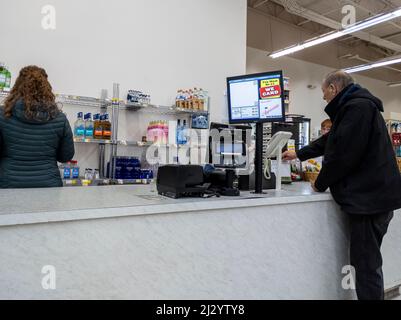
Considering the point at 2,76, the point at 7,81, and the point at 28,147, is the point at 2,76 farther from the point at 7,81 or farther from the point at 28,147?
the point at 28,147

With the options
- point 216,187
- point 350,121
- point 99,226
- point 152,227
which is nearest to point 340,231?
point 350,121

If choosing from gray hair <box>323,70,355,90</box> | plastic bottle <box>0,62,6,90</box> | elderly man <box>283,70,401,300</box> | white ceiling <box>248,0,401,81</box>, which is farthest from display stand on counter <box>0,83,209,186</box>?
white ceiling <box>248,0,401,81</box>

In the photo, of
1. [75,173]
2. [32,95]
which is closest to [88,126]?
[75,173]

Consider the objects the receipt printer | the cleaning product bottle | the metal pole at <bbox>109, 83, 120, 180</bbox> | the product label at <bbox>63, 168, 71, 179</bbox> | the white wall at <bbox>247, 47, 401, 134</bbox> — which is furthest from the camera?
the white wall at <bbox>247, 47, 401, 134</bbox>

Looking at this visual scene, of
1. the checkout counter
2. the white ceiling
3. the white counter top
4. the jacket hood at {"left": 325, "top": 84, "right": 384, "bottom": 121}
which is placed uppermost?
the white ceiling

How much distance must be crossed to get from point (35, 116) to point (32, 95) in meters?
0.18

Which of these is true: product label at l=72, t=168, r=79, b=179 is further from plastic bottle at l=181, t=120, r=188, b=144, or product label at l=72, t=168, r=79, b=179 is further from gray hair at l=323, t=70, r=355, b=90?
gray hair at l=323, t=70, r=355, b=90

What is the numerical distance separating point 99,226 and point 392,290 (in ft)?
7.78

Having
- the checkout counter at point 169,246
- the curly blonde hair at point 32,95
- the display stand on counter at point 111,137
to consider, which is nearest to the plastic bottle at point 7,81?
Answer: the display stand on counter at point 111,137

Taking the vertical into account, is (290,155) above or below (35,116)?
below

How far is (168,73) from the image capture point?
15.5 ft

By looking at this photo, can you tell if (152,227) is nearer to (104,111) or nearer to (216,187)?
(216,187)

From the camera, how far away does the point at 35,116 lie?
216cm

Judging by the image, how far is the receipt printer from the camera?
1633 millimetres
